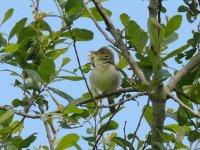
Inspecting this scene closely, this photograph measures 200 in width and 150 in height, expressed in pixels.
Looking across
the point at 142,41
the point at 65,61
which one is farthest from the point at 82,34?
the point at 142,41

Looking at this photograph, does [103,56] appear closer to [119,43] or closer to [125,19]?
[125,19]

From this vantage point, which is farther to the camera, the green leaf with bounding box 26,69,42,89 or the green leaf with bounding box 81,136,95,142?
the green leaf with bounding box 81,136,95,142

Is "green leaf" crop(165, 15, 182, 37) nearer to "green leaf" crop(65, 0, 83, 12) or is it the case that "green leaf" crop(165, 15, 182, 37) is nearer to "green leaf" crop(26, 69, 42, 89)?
"green leaf" crop(65, 0, 83, 12)

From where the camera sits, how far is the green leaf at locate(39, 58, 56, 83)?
2697mm

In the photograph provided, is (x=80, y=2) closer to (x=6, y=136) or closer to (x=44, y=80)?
(x=44, y=80)

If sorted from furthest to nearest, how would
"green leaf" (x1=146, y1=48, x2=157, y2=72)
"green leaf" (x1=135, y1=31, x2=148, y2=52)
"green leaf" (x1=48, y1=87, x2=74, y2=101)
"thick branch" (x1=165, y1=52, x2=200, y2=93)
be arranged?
1. "green leaf" (x1=48, y1=87, x2=74, y2=101)
2. "green leaf" (x1=135, y1=31, x2=148, y2=52)
3. "thick branch" (x1=165, y1=52, x2=200, y2=93)
4. "green leaf" (x1=146, y1=48, x2=157, y2=72)

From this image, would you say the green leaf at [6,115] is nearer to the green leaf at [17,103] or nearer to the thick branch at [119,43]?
the green leaf at [17,103]

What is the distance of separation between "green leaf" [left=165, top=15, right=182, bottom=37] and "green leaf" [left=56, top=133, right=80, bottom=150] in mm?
761

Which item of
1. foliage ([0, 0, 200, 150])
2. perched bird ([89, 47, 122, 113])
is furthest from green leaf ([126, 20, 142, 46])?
perched bird ([89, 47, 122, 113])

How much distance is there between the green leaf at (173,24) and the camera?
246 centimetres

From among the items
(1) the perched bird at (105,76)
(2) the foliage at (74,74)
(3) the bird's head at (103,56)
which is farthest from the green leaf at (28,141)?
(3) the bird's head at (103,56)

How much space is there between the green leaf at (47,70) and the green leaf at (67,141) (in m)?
0.32

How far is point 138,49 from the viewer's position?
8.80 feet

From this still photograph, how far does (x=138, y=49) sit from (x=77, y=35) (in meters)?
0.39
